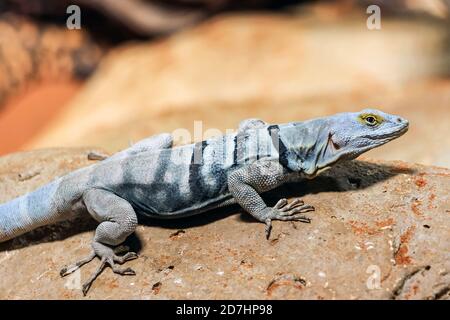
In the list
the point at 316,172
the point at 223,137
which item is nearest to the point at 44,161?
the point at 223,137

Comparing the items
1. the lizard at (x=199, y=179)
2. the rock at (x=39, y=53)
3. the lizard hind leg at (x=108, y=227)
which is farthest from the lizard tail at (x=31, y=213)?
the rock at (x=39, y=53)

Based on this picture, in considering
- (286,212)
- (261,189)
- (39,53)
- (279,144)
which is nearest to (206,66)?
(39,53)

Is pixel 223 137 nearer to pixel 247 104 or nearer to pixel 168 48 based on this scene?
pixel 247 104

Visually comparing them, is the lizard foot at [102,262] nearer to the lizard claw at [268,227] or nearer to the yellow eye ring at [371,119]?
the lizard claw at [268,227]

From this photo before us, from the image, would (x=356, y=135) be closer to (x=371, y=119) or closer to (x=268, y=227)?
(x=371, y=119)

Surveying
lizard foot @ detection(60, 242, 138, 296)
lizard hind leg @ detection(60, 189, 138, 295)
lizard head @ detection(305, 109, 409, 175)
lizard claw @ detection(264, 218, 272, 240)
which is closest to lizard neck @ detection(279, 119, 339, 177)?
lizard head @ detection(305, 109, 409, 175)

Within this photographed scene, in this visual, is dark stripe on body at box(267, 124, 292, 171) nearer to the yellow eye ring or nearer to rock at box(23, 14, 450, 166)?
the yellow eye ring
